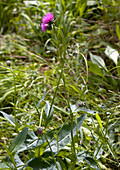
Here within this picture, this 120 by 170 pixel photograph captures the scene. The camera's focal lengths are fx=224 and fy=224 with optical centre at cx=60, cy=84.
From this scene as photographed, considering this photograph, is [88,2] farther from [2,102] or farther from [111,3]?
[2,102]

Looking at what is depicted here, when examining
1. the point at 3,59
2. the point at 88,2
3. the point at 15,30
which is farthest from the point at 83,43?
the point at 15,30

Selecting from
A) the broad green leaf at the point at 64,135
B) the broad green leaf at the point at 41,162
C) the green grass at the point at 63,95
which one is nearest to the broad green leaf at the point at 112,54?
the green grass at the point at 63,95

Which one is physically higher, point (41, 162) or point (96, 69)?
point (96, 69)

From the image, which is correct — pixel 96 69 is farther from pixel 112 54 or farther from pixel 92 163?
pixel 92 163

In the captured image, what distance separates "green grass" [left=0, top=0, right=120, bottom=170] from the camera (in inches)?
29.7

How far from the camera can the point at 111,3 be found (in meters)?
1.79

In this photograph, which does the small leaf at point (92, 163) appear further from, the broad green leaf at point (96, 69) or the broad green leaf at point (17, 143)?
the broad green leaf at point (96, 69)

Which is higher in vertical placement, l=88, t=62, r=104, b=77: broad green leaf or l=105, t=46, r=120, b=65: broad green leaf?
l=105, t=46, r=120, b=65: broad green leaf

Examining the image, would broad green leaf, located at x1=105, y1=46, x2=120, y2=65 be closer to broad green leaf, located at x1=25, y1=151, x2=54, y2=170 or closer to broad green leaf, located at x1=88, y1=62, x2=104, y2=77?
broad green leaf, located at x1=88, y1=62, x2=104, y2=77

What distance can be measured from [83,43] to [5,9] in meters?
1.26

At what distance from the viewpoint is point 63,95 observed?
134 cm

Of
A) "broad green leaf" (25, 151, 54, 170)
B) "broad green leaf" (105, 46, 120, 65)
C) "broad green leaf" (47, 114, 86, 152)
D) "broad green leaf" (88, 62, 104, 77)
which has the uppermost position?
"broad green leaf" (105, 46, 120, 65)

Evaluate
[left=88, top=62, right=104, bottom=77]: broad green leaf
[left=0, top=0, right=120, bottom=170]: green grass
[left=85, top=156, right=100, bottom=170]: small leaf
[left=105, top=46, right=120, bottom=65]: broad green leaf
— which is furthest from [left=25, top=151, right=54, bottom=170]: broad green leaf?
[left=105, top=46, right=120, bottom=65]: broad green leaf

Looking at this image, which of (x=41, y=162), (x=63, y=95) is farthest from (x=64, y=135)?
(x=63, y=95)
